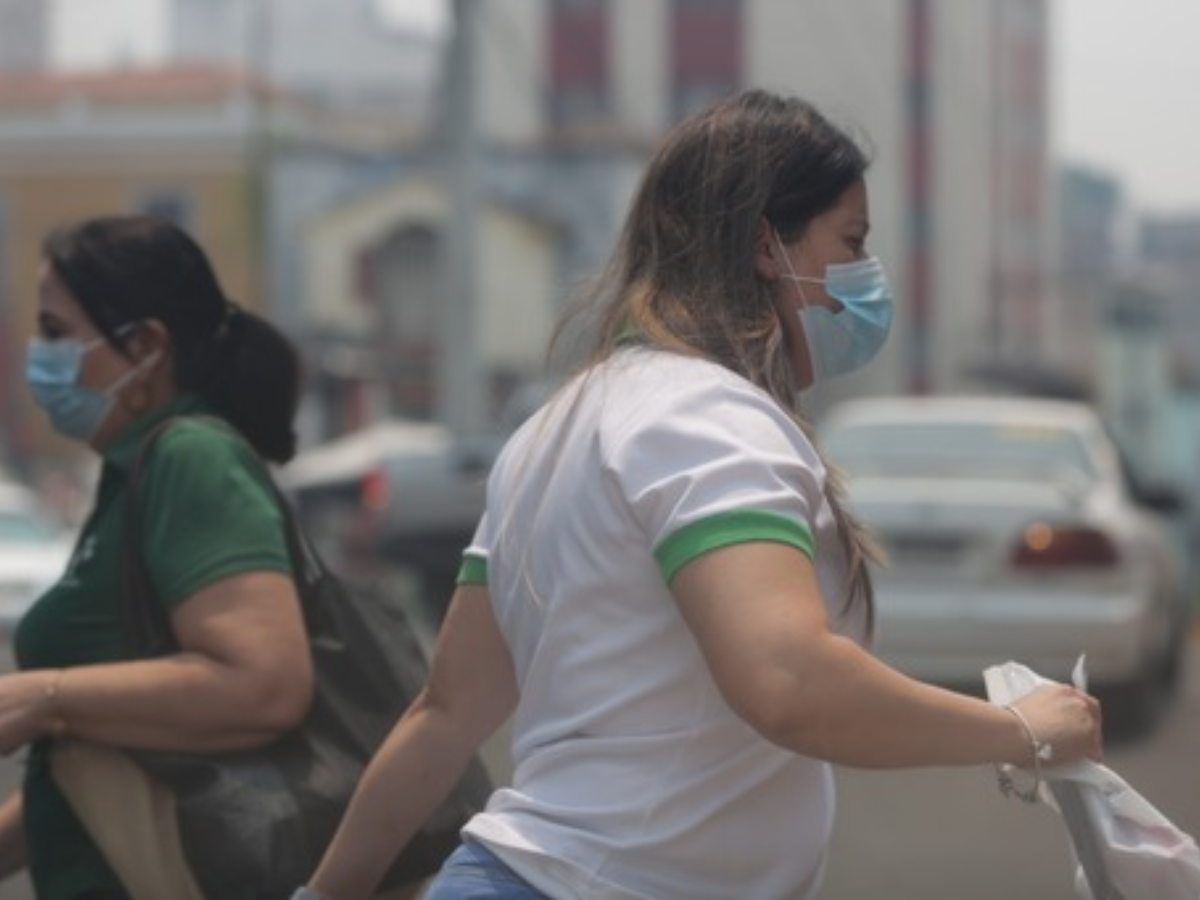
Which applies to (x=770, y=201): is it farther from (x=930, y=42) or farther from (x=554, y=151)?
(x=554, y=151)

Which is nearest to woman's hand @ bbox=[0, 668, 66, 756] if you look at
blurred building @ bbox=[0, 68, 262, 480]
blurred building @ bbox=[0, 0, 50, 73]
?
blurred building @ bbox=[0, 68, 262, 480]

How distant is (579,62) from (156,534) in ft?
176

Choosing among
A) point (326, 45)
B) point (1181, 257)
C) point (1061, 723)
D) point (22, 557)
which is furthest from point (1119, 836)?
point (1181, 257)

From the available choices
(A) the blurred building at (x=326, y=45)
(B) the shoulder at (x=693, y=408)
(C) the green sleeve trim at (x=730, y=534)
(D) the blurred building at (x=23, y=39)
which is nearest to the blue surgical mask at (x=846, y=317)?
(B) the shoulder at (x=693, y=408)

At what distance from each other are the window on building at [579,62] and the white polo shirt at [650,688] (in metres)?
53.6

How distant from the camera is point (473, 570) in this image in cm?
273

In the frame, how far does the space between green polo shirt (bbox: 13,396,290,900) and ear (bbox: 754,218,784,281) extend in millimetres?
817

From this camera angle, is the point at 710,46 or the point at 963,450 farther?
the point at 710,46

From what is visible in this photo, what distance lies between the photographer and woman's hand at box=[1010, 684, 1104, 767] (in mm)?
2424

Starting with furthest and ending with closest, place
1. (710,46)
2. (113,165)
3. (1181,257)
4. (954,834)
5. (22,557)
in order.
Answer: (1181,257), (113,165), (710,46), (22,557), (954,834)

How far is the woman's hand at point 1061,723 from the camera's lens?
2.42 m

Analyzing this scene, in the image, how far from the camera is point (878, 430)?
12.9 meters

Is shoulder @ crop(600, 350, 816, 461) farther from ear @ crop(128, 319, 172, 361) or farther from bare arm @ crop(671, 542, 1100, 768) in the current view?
ear @ crop(128, 319, 172, 361)

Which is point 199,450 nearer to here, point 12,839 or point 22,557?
point 12,839
